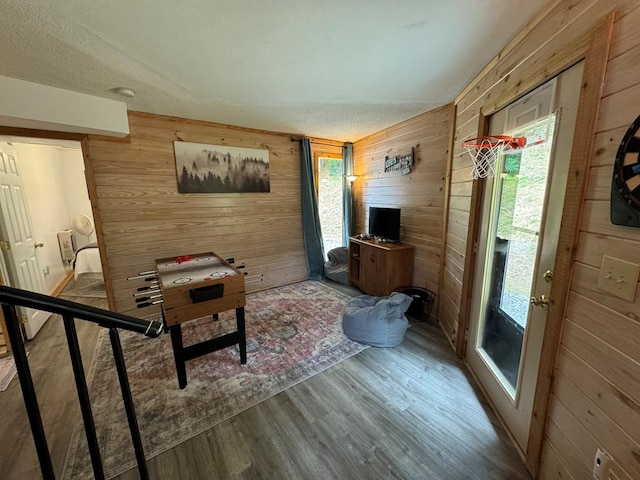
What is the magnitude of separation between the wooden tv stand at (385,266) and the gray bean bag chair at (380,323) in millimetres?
524

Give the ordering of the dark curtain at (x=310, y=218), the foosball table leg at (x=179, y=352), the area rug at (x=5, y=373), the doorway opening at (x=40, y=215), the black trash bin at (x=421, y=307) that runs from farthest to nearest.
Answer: the dark curtain at (x=310, y=218) < the black trash bin at (x=421, y=307) < the doorway opening at (x=40, y=215) < the area rug at (x=5, y=373) < the foosball table leg at (x=179, y=352)

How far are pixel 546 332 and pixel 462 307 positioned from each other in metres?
0.97

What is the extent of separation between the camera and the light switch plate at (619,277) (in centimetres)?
85

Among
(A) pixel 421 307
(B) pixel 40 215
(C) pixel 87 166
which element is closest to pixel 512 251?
(A) pixel 421 307

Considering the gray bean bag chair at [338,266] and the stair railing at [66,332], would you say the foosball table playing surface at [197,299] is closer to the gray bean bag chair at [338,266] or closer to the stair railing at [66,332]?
the stair railing at [66,332]

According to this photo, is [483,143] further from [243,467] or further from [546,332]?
[243,467]

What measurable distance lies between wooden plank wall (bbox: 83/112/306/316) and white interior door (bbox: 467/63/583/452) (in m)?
2.76

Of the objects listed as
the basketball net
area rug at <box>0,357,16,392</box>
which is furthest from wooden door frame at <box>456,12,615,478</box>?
area rug at <box>0,357,16,392</box>

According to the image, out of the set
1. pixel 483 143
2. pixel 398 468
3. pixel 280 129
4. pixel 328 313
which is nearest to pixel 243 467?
pixel 398 468

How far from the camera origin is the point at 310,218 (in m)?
4.11

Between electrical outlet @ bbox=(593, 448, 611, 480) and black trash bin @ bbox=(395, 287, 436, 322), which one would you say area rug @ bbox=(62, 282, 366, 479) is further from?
electrical outlet @ bbox=(593, 448, 611, 480)

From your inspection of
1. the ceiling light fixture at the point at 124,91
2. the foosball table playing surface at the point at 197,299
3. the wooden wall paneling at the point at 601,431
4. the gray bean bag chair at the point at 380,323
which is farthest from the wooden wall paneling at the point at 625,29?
the ceiling light fixture at the point at 124,91

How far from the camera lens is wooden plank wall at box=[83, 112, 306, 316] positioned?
2.81 meters

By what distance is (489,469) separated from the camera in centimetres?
138
